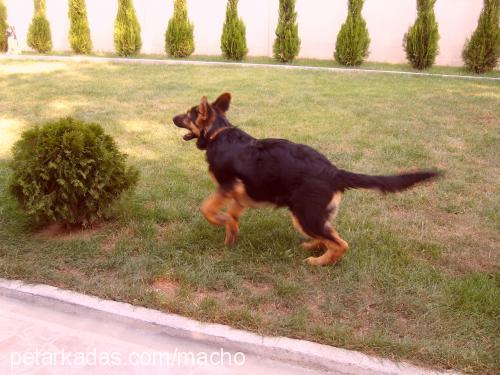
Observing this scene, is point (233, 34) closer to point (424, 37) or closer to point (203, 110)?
point (424, 37)

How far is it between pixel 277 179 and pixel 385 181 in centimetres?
83

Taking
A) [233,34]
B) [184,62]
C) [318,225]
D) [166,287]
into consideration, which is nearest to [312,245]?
[318,225]

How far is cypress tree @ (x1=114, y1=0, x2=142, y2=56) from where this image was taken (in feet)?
55.8

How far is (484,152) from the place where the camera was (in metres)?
6.79

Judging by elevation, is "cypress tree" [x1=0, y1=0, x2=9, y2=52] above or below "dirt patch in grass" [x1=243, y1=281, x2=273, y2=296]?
above

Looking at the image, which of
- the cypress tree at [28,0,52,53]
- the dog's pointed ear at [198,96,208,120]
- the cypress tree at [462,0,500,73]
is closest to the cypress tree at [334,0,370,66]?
the cypress tree at [462,0,500,73]

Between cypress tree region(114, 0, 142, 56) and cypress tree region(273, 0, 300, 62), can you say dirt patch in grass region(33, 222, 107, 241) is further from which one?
cypress tree region(114, 0, 142, 56)

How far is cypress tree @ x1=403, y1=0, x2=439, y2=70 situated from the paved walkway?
1438 cm

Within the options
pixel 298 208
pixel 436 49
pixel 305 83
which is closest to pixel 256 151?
pixel 298 208

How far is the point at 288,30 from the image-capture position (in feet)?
52.4

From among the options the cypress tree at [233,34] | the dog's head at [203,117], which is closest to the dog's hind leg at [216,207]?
the dog's head at [203,117]

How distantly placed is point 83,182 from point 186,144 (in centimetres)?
311

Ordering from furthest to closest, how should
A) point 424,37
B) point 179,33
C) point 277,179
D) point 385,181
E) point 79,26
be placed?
point 79,26
point 179,33
point 424,37
point 277,179
point 385,181

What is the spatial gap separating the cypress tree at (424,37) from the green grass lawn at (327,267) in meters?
7.21
